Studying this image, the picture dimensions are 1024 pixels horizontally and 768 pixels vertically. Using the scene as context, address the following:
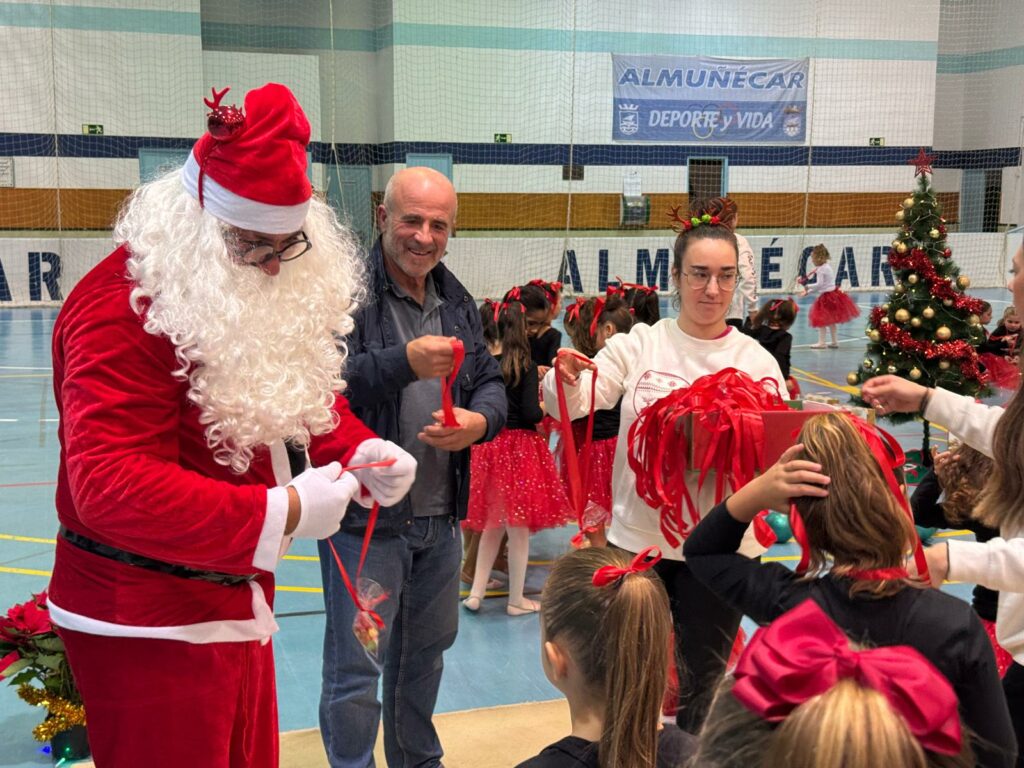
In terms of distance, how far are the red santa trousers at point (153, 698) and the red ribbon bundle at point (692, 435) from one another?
1332 mm

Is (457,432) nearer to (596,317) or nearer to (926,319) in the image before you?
(596,317)

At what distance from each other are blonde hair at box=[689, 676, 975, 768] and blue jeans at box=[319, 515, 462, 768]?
1.58 m

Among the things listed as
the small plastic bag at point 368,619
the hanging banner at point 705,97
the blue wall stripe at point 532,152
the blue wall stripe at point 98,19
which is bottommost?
the small plastic bag at point 368,619

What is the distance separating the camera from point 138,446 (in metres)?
1.87

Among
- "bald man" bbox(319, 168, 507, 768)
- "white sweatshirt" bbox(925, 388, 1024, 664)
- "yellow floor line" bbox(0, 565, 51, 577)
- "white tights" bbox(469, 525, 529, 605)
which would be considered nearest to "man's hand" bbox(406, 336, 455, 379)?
"bald man" bbox(319, 168, 507, 768)

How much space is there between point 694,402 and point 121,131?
15.9 meters

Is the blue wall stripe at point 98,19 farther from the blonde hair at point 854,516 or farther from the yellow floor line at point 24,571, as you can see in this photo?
the blonde hair at point 854,516

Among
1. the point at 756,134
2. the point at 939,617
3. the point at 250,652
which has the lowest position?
the point at 250,652

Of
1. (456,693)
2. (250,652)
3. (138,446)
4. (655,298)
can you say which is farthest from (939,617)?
(655,298)

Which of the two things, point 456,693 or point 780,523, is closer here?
point 456,693

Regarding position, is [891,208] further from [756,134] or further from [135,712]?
[135,712]

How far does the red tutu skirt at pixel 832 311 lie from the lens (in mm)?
13422

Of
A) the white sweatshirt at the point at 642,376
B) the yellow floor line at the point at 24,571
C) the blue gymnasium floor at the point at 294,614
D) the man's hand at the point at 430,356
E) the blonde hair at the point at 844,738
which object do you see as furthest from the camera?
the yellow floor line at the point at 24,571

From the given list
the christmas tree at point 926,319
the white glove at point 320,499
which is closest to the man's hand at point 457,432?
the white glove at point 320,499
